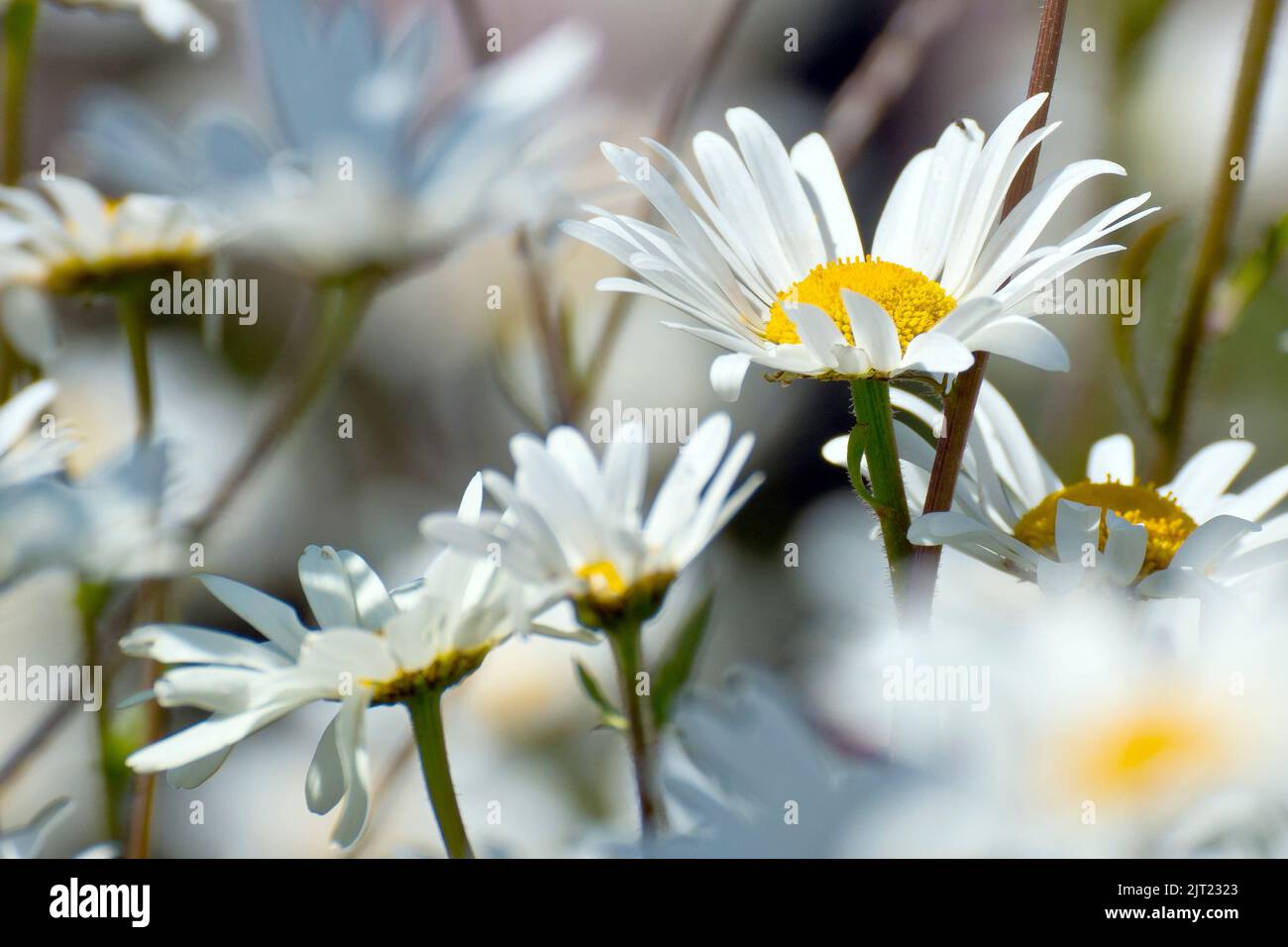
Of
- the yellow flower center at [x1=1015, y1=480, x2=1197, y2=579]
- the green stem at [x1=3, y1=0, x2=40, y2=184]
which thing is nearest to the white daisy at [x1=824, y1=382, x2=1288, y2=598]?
the yellow flower center at [x1=1015, y1=480, x2=1197, y2=579]

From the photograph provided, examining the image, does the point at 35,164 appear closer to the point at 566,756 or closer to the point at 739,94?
the point at 739,94

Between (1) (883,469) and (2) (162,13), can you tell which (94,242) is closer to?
(2) (162,13)

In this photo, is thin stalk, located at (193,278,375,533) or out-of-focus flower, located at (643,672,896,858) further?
thin stalk, located at (193,278,375,533)

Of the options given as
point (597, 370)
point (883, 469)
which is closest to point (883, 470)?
point (883, 469)

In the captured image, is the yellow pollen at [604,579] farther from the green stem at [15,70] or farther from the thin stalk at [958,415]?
the green stem at [15,70]

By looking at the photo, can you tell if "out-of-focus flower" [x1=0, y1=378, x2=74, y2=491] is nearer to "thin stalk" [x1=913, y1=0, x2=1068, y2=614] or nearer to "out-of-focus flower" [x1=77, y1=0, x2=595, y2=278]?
"out-of-focus flower" [x1=77, y1=0, x2=595, y2=278]
